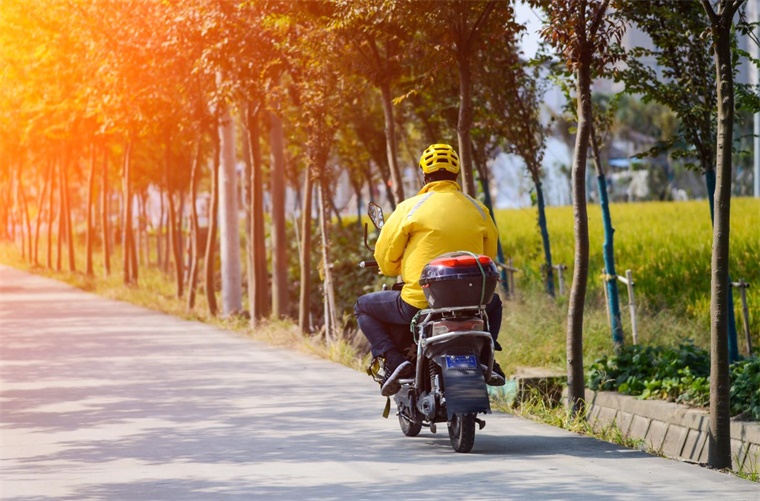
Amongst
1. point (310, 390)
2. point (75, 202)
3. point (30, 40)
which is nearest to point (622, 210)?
point (30, 40)

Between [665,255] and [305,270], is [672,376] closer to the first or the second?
[305,270]

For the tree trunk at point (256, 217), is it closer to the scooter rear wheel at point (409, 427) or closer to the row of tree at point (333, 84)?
the row of tree at point (333, 84)

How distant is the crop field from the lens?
1748cm

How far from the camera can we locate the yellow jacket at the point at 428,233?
867 centimetres

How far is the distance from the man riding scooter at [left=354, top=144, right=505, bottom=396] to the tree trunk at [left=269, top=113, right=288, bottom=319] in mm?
11468

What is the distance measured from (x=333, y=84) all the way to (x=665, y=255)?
6.80m

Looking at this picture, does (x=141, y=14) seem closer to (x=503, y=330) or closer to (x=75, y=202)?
(x=503, y=330)

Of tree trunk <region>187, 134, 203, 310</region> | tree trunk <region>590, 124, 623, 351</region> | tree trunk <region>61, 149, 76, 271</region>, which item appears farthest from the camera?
tree trunk <region>61, 149, 76, 271</region>

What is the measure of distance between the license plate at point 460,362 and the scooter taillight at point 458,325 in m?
0.17

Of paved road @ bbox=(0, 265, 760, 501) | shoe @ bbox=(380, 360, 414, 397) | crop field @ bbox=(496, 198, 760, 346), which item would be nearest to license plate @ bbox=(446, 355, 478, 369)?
paved road @ bbox=(0, 265, 760, 501)

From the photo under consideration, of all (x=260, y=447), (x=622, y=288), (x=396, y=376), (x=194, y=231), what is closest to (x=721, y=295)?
(x=396, y=376)

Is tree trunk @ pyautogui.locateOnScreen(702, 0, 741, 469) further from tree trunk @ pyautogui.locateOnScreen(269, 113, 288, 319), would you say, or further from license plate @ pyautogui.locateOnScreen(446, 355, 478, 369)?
tree trunk @ pyautogui.locateOnScreen(269, 113, 288, 319)

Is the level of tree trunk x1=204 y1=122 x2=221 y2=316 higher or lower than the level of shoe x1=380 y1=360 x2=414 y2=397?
higher

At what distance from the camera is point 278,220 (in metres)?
20.5
